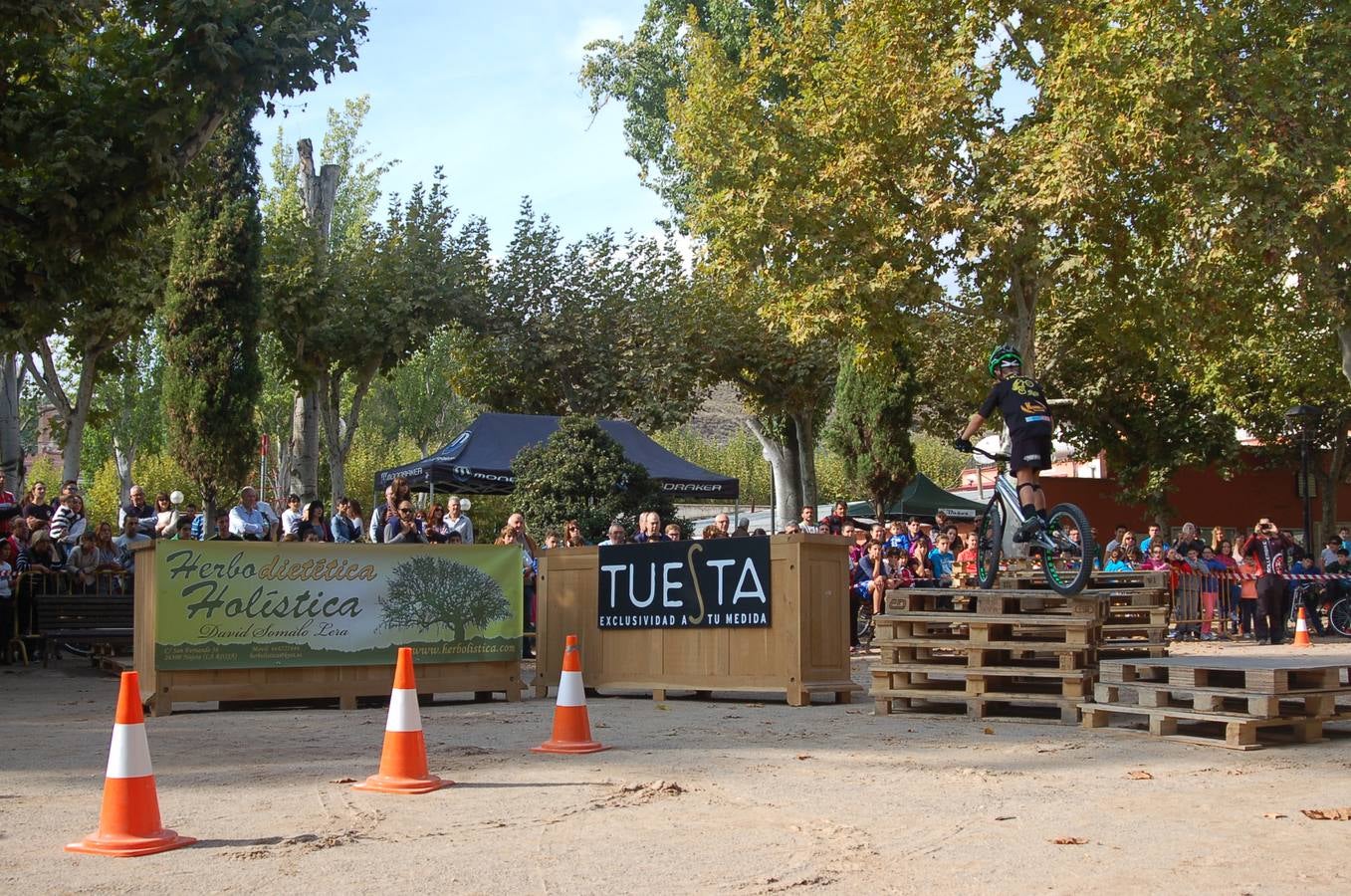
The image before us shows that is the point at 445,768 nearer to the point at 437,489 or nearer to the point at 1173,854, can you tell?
the point at 1173,854

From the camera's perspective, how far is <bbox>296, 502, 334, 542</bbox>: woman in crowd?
613 inches

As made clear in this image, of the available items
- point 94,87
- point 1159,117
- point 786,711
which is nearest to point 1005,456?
point 786,711

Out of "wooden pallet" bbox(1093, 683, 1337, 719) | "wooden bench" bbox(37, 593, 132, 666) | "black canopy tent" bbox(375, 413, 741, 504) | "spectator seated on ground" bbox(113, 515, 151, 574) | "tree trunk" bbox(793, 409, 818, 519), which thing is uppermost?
"tree trunk" bbox(793, 409, 818, 519)

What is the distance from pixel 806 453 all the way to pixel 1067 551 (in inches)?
1199

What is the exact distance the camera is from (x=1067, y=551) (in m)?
10.8

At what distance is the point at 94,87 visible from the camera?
49.9ft

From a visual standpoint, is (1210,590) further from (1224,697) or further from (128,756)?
(128,756)

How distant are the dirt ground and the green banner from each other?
103 cm

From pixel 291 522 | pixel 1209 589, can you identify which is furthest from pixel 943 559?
pixel 291 522

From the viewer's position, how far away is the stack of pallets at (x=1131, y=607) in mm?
11781

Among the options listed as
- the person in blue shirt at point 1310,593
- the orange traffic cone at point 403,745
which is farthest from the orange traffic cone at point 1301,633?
the orange traffic cone at point 403,745

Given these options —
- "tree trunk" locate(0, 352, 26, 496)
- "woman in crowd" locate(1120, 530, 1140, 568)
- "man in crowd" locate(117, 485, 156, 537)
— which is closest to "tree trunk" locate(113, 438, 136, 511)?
"tree trunk" locate(0, 352, 26, 496)

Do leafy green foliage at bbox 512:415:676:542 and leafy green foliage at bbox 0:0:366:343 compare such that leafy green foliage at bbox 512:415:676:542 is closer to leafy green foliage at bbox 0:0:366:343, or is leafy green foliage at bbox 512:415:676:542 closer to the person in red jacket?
leafy green foliage at bbox 0:0:366:343

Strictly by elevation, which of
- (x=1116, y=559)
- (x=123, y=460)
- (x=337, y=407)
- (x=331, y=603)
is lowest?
(x=331, y=603)
